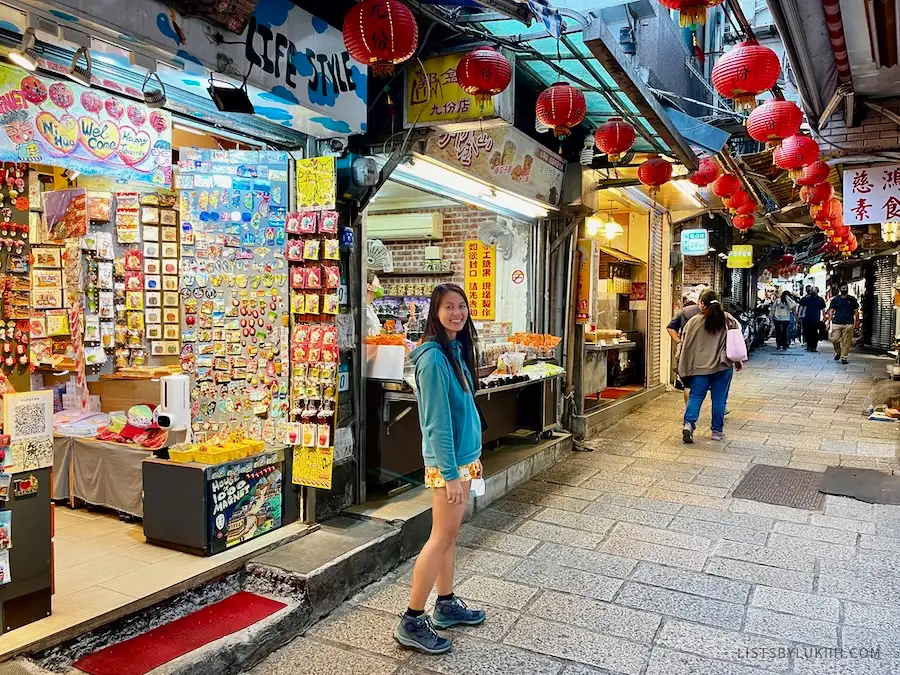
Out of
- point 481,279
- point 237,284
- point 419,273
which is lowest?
point 237,284

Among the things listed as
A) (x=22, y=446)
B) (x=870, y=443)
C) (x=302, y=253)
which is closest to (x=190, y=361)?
(x=302, y=253)

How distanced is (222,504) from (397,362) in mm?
1714

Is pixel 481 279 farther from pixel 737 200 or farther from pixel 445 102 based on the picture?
pixel 737 200

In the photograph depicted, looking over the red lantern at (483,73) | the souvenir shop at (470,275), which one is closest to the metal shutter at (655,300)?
the souvenir shop at (470,275)

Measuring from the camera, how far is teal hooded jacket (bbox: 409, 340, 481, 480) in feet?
10.9

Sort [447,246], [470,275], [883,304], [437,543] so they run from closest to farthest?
1. [437,543]
2. [470,275]
3. [447,246]
4. [883,304]

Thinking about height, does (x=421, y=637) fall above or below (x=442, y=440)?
below

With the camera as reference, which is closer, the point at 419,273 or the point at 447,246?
the point at 447,246

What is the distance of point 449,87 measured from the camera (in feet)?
15.9

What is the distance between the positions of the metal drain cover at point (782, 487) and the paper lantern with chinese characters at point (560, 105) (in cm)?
403

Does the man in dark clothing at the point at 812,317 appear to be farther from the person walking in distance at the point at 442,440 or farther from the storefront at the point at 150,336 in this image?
the person walking in distance at the point at 442,440

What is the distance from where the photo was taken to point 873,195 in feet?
30.7

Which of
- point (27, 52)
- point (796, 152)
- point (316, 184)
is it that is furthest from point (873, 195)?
point (27, 52)

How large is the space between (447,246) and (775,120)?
14.9ft
